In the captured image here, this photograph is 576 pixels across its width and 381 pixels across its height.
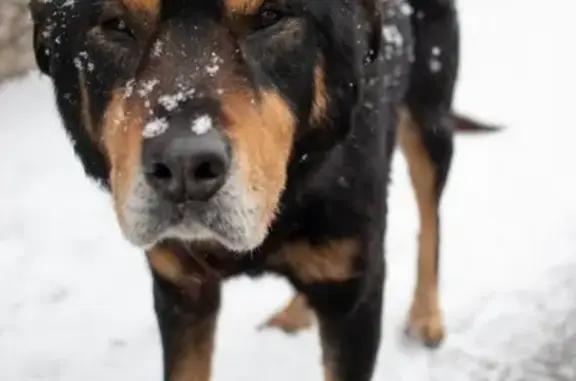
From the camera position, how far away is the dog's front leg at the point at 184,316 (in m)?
2.97

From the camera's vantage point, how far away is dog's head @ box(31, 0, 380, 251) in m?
2.12

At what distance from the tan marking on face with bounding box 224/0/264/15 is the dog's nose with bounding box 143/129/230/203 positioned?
371 mm

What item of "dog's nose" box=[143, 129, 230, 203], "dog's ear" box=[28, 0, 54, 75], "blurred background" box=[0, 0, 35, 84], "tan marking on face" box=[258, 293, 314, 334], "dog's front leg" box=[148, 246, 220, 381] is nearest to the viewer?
"dog's nose" box=[143, 129, 230, 203]

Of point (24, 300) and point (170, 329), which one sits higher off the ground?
point (170, 329)

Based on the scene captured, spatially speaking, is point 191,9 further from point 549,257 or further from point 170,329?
point 549,257

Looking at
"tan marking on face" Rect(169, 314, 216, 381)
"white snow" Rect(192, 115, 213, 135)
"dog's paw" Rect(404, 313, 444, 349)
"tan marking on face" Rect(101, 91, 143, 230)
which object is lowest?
"dog's paw" Rect(404, 313, 444, 349)

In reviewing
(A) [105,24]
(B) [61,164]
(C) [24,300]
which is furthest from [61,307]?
(A) [105,24]

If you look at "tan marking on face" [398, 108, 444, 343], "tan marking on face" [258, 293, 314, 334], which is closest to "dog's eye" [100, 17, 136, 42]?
"tan marking on face" [398, 108, 444, 343]

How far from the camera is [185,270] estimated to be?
294 centimetres

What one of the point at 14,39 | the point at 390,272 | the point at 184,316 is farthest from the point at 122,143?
the point at 14,39

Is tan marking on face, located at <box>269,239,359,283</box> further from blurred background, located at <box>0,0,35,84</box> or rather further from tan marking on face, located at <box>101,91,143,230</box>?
blurred background, located at <box>0,0,35,84</box>

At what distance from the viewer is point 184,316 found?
308 cm

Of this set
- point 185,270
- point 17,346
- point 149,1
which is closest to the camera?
point 149,1

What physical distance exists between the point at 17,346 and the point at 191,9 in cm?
196
